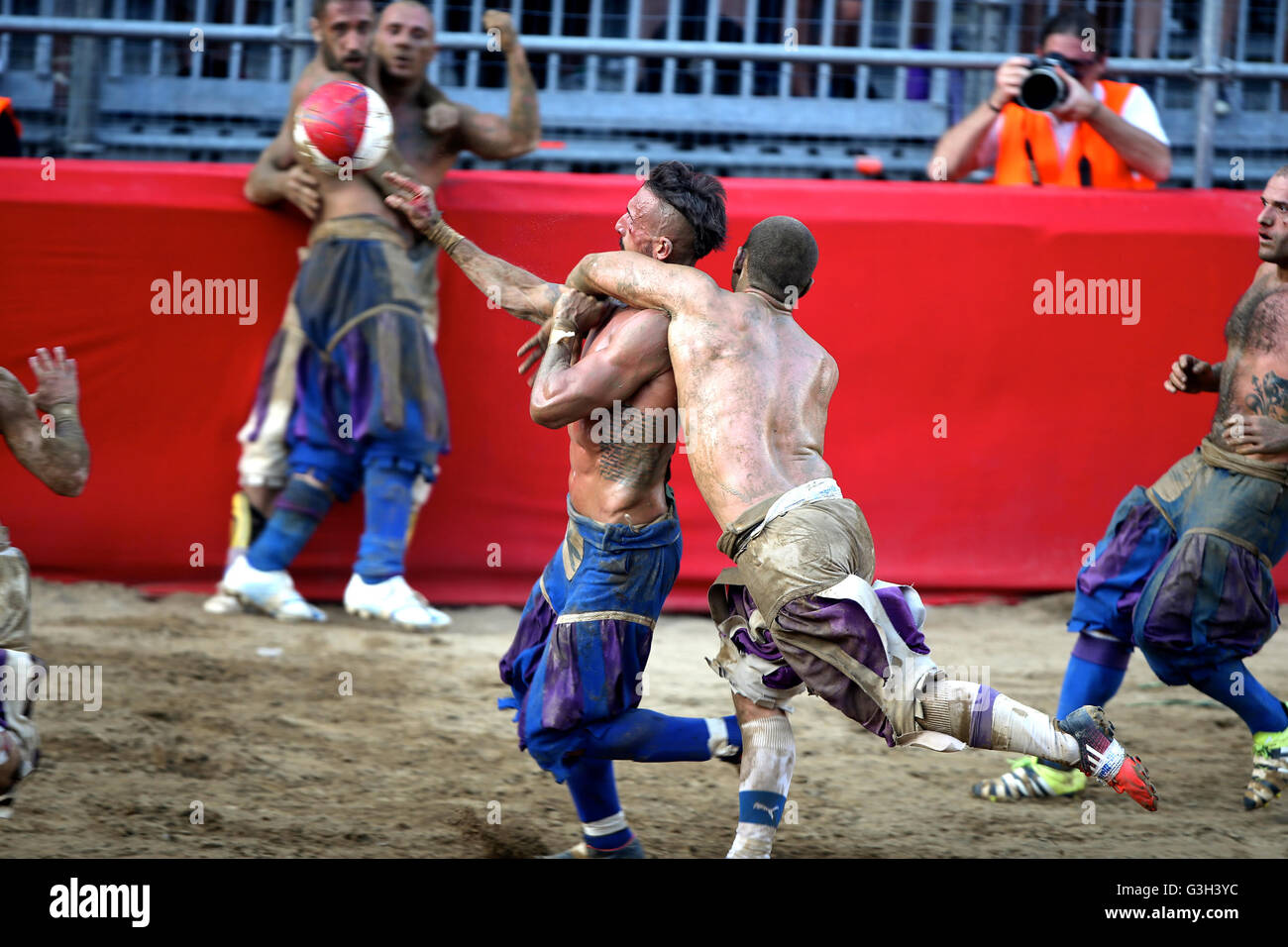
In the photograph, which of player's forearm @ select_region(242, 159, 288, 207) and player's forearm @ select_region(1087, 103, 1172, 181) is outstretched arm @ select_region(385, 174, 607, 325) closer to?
player's forearm @ select_region(242, 159, 288, 207)

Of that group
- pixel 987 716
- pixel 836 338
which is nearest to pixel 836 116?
pixel 836 338

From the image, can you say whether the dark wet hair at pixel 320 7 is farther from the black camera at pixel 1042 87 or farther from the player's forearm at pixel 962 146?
the black camera at pixel 1042 87

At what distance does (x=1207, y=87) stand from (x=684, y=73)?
2.31 meters

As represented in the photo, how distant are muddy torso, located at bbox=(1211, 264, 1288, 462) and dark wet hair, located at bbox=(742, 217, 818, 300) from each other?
58.0 inches

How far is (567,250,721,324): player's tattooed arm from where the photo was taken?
10.7ft

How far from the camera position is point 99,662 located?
496 cm

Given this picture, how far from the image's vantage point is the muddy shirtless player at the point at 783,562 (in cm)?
307

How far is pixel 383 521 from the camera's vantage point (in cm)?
571

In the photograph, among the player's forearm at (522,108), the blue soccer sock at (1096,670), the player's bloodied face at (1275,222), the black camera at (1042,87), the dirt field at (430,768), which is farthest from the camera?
the player's forearm at (522,108)

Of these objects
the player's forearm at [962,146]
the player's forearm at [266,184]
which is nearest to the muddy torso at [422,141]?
the player's forearm at [266,184]

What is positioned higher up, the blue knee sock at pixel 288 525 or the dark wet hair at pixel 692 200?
the dark wet hair at pixel 692 200

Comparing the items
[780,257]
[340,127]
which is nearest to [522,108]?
[340,127]

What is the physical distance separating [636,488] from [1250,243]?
384cm

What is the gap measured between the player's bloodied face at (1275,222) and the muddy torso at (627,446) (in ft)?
6.01
